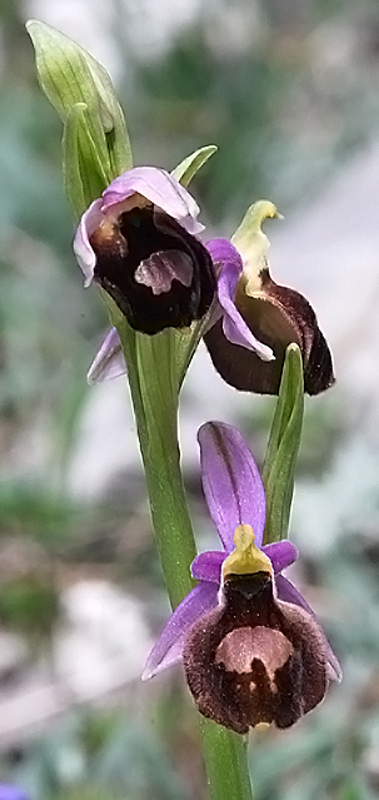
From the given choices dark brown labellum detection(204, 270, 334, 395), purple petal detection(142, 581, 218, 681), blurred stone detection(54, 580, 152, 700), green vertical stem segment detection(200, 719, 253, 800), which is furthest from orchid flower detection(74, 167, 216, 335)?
blurred stone detection(54, 580, 152, 700)

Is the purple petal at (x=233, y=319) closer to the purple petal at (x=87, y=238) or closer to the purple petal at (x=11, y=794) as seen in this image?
the purple petal at (x=87, y=238)

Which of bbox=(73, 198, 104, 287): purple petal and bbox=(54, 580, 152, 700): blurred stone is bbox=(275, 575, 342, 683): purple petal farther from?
bbox=(54, 580, 152, 700): blurred stone

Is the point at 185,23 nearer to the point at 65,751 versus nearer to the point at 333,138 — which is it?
the point at 333,138

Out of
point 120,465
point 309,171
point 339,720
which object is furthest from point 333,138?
point 339,720

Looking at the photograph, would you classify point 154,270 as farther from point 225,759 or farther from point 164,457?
point 225,759

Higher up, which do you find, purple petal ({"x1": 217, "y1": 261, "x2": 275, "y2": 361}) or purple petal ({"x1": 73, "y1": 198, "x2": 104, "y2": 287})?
purple petal ({"x1": 73, "y1": 198, "x2": 104, "y2": 287})

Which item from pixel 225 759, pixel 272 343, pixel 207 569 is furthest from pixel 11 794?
pixel 272 343

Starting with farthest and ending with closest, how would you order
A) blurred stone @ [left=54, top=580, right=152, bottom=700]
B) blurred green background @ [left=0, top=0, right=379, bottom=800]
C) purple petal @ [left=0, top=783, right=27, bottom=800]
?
1. blurred stone @ [left=54, top=580, right=152, bottom=700]
2. blurred green background @ [left=0, top=0, right=379, bottom=800]
3. purple petal @ [left=0, top=783, right=27, bottom=800]
